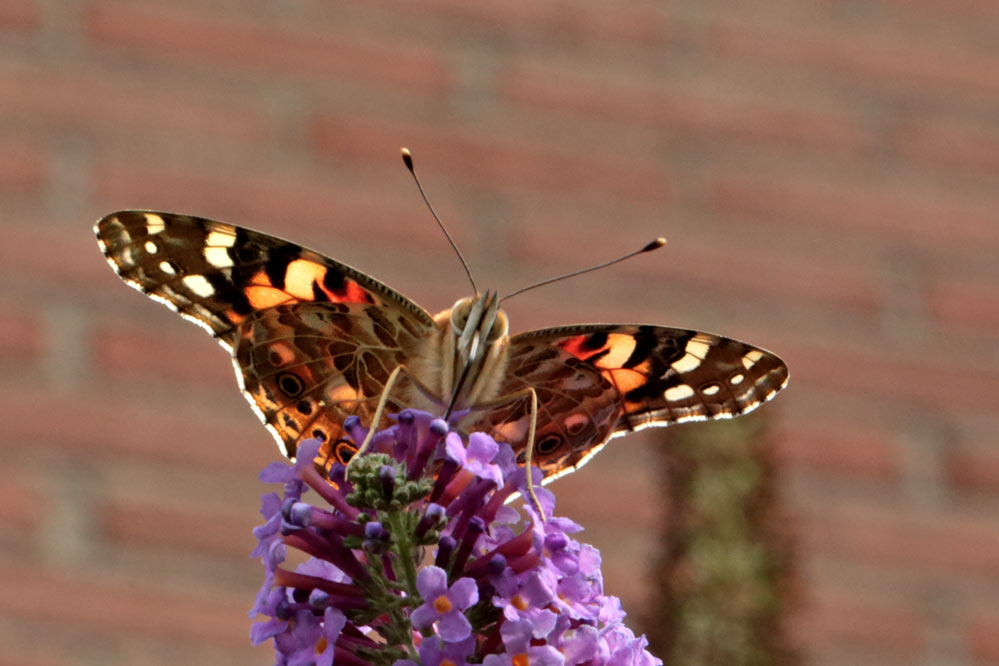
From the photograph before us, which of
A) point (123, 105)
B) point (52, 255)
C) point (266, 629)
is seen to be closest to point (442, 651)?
point (266, 629)

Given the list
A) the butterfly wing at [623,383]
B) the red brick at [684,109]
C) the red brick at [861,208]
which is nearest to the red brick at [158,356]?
the red brick at [684,109]

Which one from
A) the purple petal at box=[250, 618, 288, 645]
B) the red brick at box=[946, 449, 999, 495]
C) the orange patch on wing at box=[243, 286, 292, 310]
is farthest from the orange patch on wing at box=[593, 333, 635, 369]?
the red brick at box=[946, 449, 999, 495]

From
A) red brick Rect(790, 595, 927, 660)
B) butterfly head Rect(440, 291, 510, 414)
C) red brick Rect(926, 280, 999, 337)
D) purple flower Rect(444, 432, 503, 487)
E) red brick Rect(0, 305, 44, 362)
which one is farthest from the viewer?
red brick Rect(926, 280, 999, 337)

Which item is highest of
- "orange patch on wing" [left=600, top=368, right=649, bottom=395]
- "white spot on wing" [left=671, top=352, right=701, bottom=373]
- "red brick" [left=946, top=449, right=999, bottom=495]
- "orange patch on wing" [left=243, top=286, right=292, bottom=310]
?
"orange patch on wing" [left=243, top=286, right=292, bottom=310]

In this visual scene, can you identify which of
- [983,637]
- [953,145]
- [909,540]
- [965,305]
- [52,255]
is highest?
[953,145]

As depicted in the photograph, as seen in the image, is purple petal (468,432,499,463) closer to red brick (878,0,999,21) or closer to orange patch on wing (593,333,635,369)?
orange patch on wing (593,333,635,369)

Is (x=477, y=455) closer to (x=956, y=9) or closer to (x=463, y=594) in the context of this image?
(x=463, y=594)
